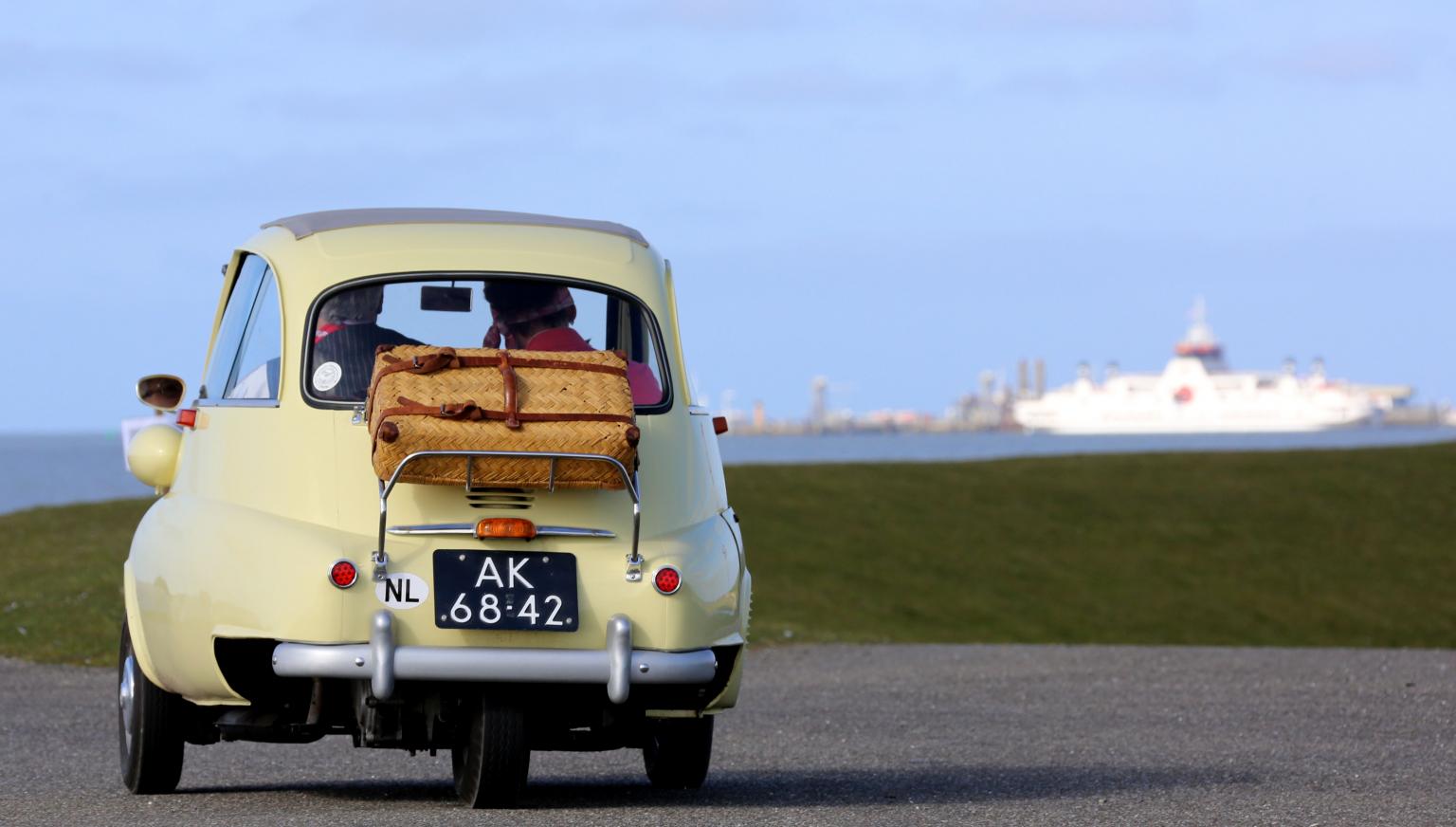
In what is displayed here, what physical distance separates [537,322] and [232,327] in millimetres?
1264

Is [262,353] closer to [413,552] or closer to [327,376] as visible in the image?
[327,376]

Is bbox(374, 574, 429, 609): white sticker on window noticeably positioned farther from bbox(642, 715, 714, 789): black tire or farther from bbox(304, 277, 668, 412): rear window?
bbox(642, 715, 714, 789): black tire

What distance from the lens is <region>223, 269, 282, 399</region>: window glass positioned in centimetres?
713

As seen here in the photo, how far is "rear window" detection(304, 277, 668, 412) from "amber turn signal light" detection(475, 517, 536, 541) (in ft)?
2.38

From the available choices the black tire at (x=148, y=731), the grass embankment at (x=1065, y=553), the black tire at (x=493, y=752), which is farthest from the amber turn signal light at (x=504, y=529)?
the grass embankment at (x=1065, y=553)

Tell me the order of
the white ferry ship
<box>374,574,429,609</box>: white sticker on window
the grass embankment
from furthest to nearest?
the white ferry ship
the grass embankment
<box>374,574,429,609</box>: white sticker on window

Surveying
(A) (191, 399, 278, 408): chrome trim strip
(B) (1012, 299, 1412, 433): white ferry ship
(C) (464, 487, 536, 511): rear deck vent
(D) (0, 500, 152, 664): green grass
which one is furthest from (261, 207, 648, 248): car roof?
(B) (1012, 299, 1412, 433): white ferry ship

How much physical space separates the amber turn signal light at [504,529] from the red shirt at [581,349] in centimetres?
84

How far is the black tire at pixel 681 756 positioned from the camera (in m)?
8.05

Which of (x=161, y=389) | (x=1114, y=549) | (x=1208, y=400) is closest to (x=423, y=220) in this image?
(x=161, y=389)

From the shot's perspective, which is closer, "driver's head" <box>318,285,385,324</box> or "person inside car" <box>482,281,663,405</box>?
"driver's head" <box>318,285,385,324</box>

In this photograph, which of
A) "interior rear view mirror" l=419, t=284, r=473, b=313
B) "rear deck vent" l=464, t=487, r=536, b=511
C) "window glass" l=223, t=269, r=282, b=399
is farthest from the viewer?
"interior rear view mirror" l=419, t=284, r=473, b=313

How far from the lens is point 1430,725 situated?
11.4 meters

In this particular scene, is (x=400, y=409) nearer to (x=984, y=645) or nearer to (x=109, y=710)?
(x=109, y=710)
